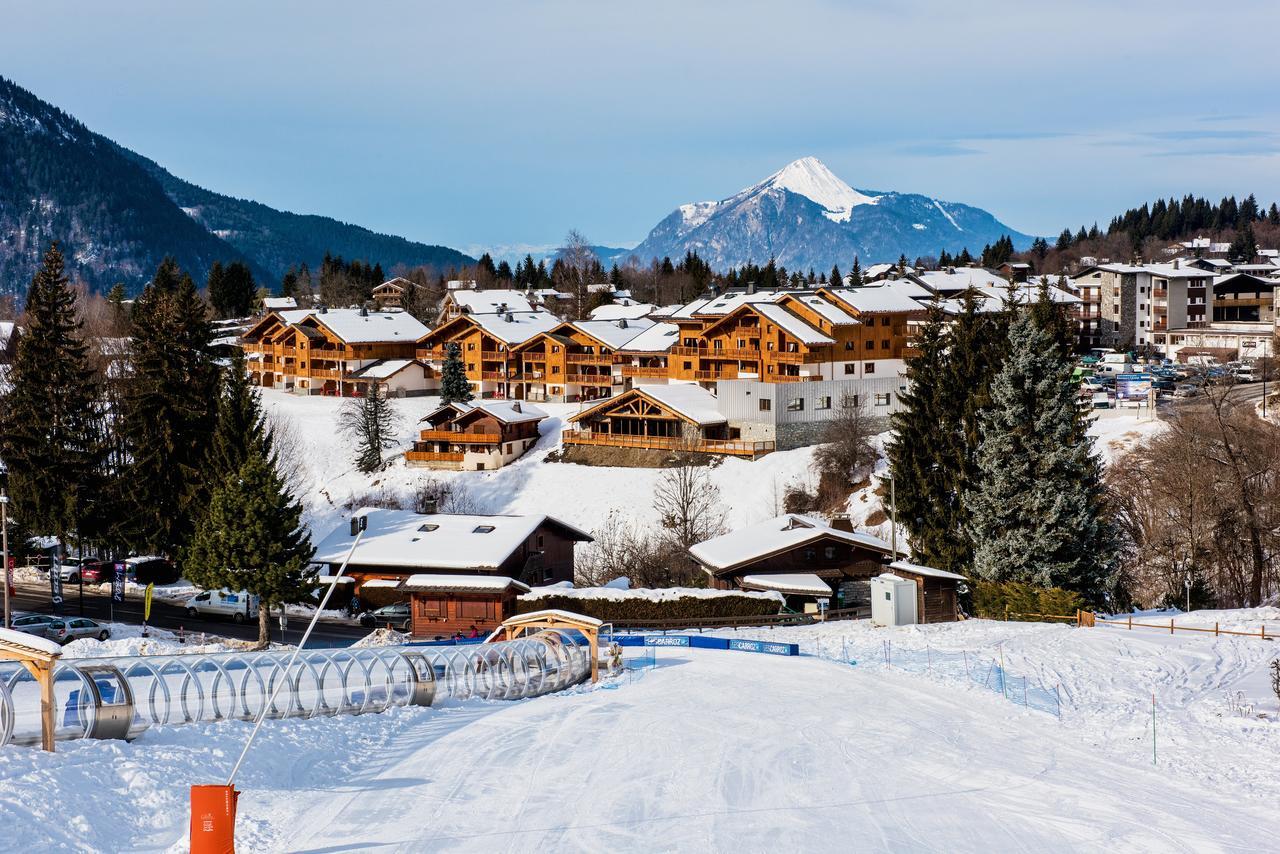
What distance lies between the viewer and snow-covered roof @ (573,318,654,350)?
86.2 meters

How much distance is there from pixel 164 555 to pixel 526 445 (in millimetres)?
24063

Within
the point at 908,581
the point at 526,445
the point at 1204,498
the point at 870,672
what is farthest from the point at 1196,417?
the point at 526,445

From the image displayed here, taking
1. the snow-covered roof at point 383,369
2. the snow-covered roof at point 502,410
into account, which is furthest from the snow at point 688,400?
the snow-covered roof at point 383,369

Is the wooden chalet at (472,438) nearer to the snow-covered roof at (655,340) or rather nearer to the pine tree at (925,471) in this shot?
the snow-covered roof at (655,340)

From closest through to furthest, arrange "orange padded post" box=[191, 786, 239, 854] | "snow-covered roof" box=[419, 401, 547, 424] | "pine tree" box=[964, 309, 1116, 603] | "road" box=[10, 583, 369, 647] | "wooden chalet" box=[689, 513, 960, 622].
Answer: "orange padded post" box=[191, 786, 239, 854] → "pine tree" box=[964, 309, 1116, 603] → "road" box=[10, 583, 369, 647] → "wooden chalet" box=[689, 513, 960, 622] → "snow-covered roof" box=[419, 401, 547, 424]

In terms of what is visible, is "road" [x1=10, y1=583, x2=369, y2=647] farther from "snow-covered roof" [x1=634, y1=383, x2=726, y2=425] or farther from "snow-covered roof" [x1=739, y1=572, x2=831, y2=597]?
"snow-covered roof" [x1=634, y1=383, x2=726, y2=425]

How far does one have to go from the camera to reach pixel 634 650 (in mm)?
37719

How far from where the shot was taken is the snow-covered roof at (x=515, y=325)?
88.7 metres

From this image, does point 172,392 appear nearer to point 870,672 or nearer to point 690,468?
point 690,468

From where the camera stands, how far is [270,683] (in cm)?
2391

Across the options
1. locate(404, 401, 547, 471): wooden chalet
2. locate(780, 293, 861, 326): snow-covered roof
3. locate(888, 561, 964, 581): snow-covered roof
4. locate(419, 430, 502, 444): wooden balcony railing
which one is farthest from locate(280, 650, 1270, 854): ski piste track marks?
locate(780, 293, 861, 326): snow-covered roof

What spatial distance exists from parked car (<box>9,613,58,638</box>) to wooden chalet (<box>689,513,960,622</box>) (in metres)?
23.0

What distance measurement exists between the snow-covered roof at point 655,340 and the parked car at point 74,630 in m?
45.9

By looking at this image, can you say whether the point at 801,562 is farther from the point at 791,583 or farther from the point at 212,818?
the point at 212,818
